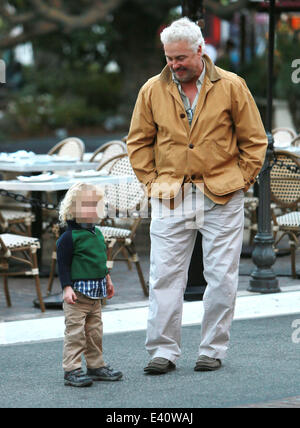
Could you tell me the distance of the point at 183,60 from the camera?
5902mm

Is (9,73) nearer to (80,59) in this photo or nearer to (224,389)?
(80,59)

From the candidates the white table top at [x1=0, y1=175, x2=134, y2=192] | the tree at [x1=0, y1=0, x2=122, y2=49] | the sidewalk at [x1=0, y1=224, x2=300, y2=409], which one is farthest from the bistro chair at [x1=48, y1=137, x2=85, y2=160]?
the tree at [x1=0, y1=0, x2=122, y2=49]

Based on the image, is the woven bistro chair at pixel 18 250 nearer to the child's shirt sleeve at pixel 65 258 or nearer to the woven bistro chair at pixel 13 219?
the woven bistro chair at pixel 13 219

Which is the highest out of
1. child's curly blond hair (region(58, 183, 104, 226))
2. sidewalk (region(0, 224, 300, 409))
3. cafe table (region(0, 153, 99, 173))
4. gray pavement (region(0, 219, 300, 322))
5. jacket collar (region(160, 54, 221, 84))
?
jacket collar (region(160, 54, 221, 84))

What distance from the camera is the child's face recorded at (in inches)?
232

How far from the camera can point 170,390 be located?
19.0 ft

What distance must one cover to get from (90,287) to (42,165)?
4.55 m

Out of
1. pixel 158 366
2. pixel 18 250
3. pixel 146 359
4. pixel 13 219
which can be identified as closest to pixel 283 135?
pixel 13 219

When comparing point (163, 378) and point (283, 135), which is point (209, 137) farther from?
point (283, 135)

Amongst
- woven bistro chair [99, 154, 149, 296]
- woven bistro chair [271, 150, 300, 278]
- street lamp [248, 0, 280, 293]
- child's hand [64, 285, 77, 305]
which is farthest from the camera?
woven bistro chair [271, 150, 300, 278]

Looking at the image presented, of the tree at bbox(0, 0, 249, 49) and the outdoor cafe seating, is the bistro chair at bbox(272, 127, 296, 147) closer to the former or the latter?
the outdoor cafe seating

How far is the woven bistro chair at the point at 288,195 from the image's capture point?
31.3 feet

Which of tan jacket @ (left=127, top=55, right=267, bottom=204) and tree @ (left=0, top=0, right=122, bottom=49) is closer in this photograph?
tan jacket @ (left=127, top=55, right=267, bottom=204)

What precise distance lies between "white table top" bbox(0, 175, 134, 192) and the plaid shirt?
114 inches
